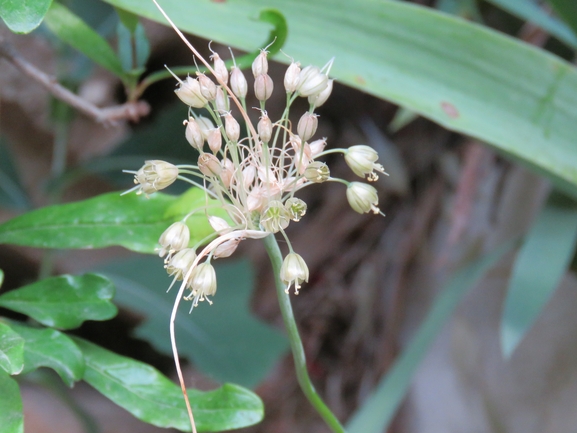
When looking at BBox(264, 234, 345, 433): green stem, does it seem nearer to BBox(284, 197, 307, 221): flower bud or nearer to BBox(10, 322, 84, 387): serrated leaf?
BBox(284, 197, 307, 221): flower bud

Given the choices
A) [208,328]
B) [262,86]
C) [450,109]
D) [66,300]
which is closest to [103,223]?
[66,300]

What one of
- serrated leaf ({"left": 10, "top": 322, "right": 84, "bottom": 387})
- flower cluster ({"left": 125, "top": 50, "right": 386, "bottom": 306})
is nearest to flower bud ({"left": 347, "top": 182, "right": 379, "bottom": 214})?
flower cluster ({"left": 125, "top": 50, "right": 386, "bottom": 306})

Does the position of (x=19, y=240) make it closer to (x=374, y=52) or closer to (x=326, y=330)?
(x=374, y=52)

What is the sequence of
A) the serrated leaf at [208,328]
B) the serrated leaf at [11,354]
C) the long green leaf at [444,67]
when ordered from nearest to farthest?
the serrated leaf at [11,354] → the long green leaf at [444,67] → the serrated leaf at [208,328]

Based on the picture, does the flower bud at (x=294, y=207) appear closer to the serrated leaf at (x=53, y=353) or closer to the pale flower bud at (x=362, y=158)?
the pale flower bud at (x=362, y=158)

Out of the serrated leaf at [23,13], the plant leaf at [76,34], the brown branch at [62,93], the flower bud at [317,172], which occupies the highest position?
the serrated leaf at [23,13]

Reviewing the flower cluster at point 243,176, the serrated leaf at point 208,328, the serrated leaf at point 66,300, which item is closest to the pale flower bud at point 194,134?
the flower cluster at point 243,176

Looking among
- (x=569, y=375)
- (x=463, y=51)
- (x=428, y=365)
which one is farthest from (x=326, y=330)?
(x=463, y=51)
